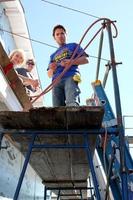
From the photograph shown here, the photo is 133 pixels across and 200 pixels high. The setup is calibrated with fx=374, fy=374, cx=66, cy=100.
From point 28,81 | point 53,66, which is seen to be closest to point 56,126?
point 53,66

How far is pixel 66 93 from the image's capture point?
5.07 meters

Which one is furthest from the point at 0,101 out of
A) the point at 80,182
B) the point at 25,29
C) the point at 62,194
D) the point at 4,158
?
the point at 25,29

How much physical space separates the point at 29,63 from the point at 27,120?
4.33 metres

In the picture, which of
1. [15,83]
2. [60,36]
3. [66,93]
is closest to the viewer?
[15,83]

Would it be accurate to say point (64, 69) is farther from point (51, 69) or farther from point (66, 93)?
point (51, 69)

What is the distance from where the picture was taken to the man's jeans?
16.1 ft

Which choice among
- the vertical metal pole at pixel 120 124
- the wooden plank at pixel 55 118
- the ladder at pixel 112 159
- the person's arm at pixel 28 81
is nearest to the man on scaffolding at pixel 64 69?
the ladder at pixel 112 159

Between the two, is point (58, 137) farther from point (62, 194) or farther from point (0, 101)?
point (62, 194)

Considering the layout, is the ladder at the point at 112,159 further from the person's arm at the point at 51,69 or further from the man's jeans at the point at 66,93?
the person's arm at the point at 51,69

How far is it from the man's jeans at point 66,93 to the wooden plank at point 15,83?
1.39 ft

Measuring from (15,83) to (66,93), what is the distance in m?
0.70

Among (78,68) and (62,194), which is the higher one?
(78,68)

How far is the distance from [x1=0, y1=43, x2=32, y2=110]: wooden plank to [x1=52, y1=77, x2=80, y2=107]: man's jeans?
43 centimetres

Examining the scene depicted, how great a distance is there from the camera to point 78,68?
536 centimetres
